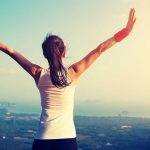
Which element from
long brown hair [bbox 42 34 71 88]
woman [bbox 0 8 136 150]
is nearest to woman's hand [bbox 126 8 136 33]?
woman [bbox 0 8 136 150]

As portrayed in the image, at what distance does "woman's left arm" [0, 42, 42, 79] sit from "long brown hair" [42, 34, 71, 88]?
0.20 meters

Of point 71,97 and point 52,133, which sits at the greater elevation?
point 71,97

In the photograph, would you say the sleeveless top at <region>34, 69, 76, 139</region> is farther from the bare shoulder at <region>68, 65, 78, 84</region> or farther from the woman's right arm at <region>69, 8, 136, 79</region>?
the woman's right arm at <region>69, 8, 136, 79</region>

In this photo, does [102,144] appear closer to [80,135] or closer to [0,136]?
[80,135]

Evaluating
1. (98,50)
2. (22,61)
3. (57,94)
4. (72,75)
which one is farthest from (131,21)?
(22,61)

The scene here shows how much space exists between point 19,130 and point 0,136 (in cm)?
967

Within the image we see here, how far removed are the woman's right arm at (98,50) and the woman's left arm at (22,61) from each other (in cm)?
45

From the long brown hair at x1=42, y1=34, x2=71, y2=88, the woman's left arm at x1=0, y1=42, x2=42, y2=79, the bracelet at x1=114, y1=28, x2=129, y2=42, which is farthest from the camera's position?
the bracelet at x1=114, y1=28, x2=129, y2=42

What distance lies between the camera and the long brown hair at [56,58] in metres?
4.34

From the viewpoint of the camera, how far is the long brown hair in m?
4.34

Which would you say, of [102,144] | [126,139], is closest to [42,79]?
[102,144]

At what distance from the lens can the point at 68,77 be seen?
4391 mm

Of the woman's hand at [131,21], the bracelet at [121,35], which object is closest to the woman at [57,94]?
the bracelet at [121,35]

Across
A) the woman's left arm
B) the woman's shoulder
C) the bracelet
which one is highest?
the bracelet
